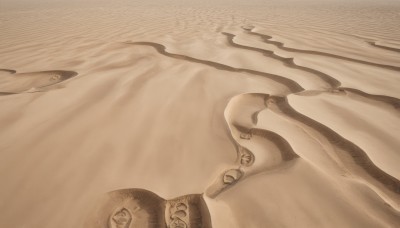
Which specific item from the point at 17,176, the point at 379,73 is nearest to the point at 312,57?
the point at 379,73

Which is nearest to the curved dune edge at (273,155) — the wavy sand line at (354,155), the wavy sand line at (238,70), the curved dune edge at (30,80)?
the wavy sand line at (354,155)

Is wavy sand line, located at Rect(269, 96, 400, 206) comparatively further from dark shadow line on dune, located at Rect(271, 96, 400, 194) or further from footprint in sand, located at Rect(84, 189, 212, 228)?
footprint in sand, located at Rect(84, 189, 212, 228)

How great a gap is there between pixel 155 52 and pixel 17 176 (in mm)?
2073

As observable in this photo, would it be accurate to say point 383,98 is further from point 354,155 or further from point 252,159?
point 252,159

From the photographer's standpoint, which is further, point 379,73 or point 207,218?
point 379,73

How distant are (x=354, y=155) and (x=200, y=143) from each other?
656 mm

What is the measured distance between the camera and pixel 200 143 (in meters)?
1.29

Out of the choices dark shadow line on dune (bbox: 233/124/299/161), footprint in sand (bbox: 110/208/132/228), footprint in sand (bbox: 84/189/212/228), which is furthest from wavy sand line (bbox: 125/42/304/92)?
footprint in sand (bbox: 110/208/132/228)

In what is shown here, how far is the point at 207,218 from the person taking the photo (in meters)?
0.91

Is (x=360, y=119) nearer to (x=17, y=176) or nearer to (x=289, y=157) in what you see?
(x=289, y=157)

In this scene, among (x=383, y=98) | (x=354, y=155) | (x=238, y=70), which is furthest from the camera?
(x=238, y=70)

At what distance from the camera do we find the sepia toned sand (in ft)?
3.08

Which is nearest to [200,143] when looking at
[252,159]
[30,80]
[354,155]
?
[252,159]

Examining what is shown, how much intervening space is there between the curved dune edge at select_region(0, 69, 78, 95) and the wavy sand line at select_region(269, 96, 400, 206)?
1615 millimetres
